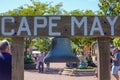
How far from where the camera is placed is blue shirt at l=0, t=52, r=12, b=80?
7.00 meters

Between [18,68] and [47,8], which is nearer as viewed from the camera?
[18,68]

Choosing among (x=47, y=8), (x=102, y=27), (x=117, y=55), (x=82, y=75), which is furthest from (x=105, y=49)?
(x=47, y=8)

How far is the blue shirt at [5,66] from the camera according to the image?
23.0 ft

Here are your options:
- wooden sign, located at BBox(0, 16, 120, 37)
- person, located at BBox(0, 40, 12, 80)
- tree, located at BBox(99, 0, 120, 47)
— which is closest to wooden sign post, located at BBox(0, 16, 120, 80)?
wooden sign, located at BBox(0, 16, 120, 37)

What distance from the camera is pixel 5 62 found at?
7031mm

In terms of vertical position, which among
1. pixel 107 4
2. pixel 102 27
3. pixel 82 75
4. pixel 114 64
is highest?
pixel 107 4

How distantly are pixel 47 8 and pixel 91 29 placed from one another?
32.8m

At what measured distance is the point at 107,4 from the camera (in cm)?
3981

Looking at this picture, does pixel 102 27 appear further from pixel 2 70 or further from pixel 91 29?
pixel 2 70

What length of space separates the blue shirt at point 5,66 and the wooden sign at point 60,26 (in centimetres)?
54

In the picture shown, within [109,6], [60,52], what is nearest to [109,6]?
[109,6]

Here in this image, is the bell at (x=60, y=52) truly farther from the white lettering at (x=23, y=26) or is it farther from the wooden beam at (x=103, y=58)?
the white lettering at (x=23, y=26)

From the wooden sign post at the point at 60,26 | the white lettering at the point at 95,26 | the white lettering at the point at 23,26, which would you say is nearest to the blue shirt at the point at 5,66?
the wooden sign post at the point at 60,26

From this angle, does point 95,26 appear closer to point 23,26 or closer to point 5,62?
point 23,26
